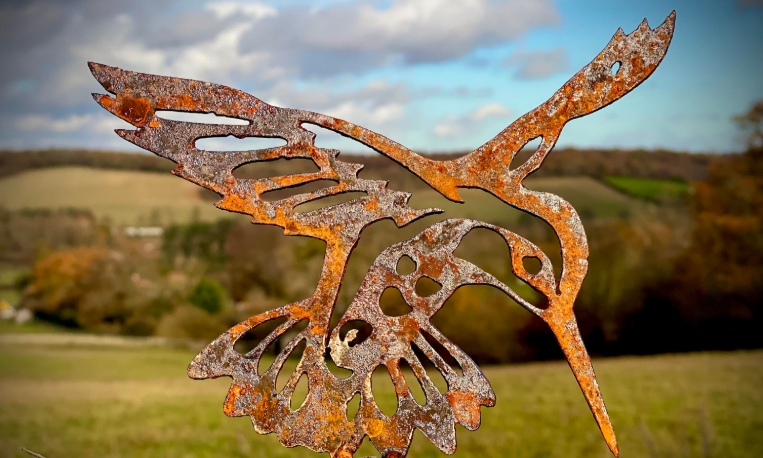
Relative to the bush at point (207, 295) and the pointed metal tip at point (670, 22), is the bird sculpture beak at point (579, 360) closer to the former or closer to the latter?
the pointed metal tip at point (670, 22)

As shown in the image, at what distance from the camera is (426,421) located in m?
2.71

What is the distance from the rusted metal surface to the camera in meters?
2.73

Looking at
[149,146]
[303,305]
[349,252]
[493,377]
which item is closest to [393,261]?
[349,252]

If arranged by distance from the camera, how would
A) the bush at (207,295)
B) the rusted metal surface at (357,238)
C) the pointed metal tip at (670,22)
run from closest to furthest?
the rusted metal surface at (357,238)
the pointed metal tip at (670,22)
the bush at (207,295)

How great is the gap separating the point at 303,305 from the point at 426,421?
2.17 feet

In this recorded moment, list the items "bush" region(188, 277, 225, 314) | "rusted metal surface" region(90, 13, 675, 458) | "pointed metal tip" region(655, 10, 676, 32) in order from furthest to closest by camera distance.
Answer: "bush" region(188, 277, 225, 314)
"pointed metal tip" region(655, 10, 676, 32)
"rusted metal surface" region(90, 13, 675, 458)

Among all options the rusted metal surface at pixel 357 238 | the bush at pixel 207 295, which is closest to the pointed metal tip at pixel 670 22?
the rusted metal surface at pixel 357 238

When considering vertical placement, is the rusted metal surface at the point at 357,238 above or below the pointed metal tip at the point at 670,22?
below

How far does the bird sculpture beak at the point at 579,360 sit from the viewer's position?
2.77 meters

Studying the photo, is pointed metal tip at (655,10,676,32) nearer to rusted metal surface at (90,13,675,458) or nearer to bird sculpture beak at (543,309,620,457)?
rusted metal surface at (90,13,675,458)

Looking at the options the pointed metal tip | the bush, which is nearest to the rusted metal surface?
the pointed metal tip

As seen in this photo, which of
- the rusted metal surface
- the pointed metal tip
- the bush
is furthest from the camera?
the bush

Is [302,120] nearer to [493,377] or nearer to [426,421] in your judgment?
[426,421]

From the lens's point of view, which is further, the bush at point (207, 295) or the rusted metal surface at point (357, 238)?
the bush at point (207, 295)
